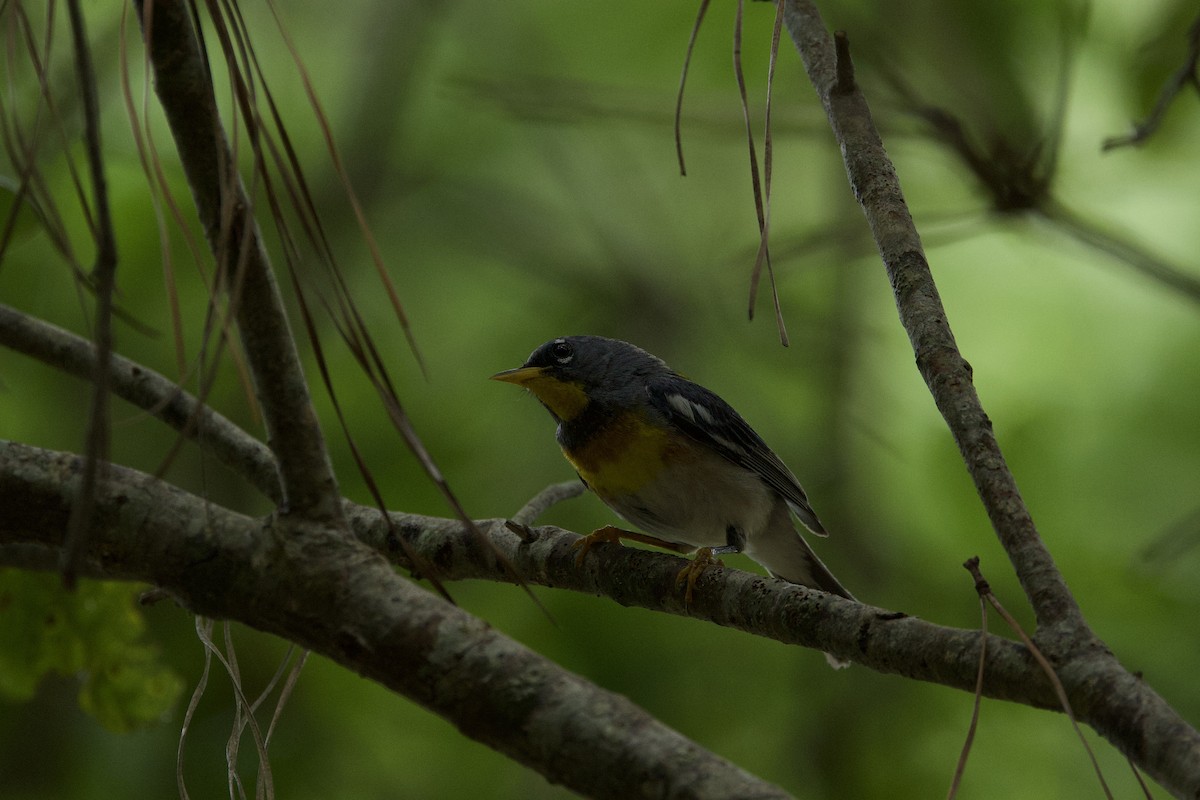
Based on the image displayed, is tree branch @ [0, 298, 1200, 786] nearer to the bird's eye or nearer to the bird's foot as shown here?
the bird's foot

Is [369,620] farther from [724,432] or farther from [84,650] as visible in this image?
[724,432]

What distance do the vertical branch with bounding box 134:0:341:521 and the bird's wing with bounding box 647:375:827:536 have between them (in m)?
2.84

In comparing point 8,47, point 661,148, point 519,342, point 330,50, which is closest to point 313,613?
point 8,47

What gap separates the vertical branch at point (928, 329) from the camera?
1.73 meters

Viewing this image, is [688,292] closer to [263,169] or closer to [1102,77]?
[1102,77]

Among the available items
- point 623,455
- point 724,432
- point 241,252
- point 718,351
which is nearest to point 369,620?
point 241,252

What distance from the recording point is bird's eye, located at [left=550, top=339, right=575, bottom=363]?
4.91m

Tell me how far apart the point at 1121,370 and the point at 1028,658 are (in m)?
6.17

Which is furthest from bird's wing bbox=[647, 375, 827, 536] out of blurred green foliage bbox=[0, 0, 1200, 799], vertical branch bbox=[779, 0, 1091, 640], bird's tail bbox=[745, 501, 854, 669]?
vertical branch bbox=[779, 0, 1091, 640]

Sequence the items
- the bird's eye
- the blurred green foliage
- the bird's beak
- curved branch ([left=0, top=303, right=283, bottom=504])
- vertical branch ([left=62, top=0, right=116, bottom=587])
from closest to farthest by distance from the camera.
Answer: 1. vertical branch ([left=62, top=0, right=116, bottom=587])
2. curved branch ([left=0, top=303, right=283, bottom=504])
3. the bird's beak
4. the bird's eye
5. the blurred green foliage

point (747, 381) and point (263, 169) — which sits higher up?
point (263, 169)

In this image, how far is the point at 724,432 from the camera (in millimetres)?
4656

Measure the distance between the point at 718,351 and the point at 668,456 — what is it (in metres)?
2.82

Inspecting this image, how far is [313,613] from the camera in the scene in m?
1.74
